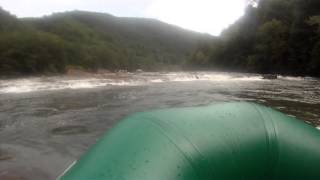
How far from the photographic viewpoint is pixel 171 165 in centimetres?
230

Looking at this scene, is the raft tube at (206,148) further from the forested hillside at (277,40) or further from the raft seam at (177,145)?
the forested hillside at (277,40)

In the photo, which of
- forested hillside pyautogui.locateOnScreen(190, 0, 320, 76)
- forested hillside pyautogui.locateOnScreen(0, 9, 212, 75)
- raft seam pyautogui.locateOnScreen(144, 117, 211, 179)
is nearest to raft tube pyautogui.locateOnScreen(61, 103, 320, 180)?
raft seam pyautogui.locateOnScreen(144, 117, 211, 179)

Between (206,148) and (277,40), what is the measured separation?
198 ft

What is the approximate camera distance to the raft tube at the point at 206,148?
2318 mm

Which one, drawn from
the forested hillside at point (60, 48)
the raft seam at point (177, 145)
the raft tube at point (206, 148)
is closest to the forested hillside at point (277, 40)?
the forested hillside at point (60, 48)

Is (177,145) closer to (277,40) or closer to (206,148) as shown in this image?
(206,148)

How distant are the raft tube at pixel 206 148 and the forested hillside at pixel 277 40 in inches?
1805

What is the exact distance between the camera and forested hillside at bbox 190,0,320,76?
5197 centimetres

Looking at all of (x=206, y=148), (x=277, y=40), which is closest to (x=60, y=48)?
(x=277, y=40)

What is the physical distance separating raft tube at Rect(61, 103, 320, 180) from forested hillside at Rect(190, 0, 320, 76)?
45859 millimetres

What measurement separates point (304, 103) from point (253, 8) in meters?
65.9

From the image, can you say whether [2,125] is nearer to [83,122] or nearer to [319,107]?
[83,122]

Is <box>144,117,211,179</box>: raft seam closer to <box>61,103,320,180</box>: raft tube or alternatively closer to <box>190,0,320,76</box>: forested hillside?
<box>61,103,320,180</box>: raft tube

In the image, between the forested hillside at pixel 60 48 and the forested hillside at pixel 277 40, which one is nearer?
the forested hillside at pixel 277 40
